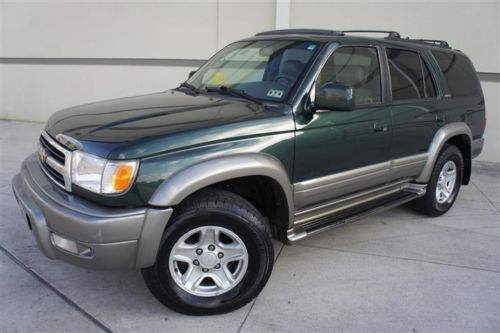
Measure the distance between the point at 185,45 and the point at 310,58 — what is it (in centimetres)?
580

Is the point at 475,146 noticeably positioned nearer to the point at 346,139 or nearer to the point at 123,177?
the point at 346,139

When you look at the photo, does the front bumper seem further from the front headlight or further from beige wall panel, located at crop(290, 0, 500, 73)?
beige wall panel, located at crop(290, 0, 500, 73)

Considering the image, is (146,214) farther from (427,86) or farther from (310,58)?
(427,86)

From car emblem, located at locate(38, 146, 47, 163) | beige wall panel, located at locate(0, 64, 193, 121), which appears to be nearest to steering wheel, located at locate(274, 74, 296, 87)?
car emblem, located at locate(38, 146, 47, 163)

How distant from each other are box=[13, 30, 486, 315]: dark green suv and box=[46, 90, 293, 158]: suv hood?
0.01 metres

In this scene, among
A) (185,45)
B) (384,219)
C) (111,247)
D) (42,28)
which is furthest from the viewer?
(42,28)

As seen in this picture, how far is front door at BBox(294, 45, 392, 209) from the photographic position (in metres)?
3.20

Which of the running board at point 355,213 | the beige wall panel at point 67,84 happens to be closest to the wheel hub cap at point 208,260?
the running board at point 355,213

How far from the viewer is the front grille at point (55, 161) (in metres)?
2.67

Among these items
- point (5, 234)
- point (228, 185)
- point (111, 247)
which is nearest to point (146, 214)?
point (111, 247)

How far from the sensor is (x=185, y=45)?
8.69 meters

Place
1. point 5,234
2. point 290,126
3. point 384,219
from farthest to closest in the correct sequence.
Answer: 1. point 384,219
2. point 5,234
3. point 290,126

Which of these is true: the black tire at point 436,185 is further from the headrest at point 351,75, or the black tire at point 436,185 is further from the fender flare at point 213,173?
the fender flare at point 213,173

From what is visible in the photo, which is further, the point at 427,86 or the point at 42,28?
the point at 42,28
